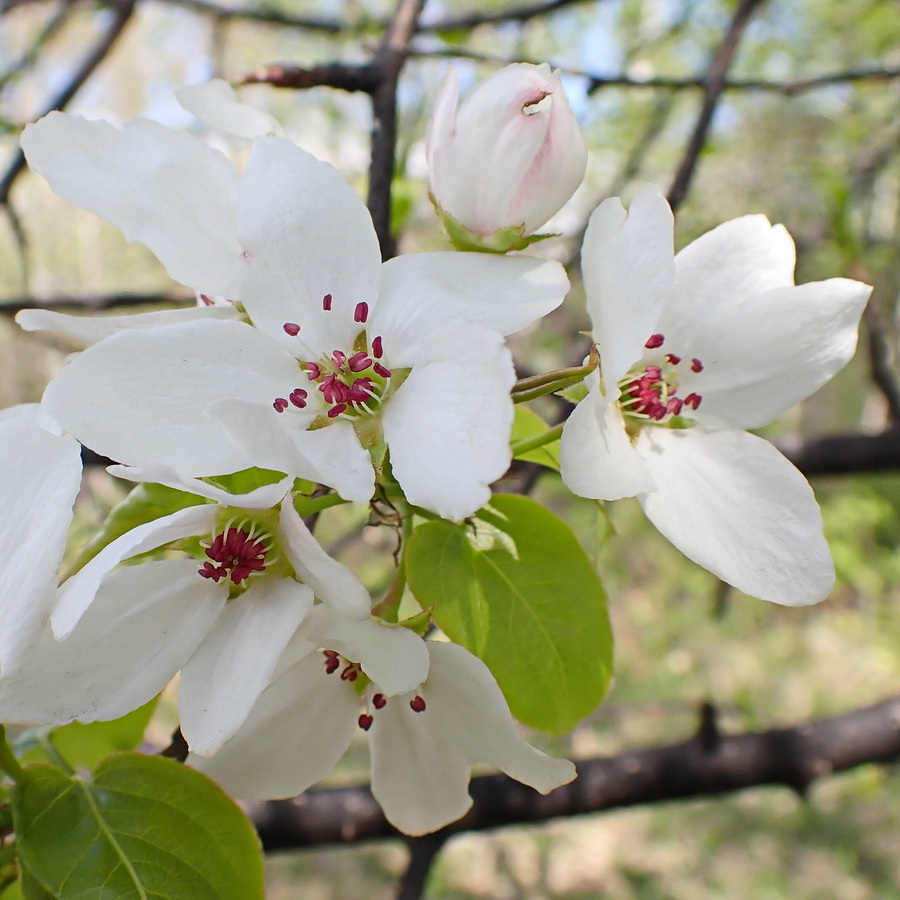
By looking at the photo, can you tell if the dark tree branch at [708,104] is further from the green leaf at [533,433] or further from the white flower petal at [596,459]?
the white flower petal at [596,459]

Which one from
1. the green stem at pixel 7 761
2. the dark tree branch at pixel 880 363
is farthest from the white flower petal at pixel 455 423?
the dark tree branch at pixel 880 363

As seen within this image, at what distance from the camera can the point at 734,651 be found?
13.6ft

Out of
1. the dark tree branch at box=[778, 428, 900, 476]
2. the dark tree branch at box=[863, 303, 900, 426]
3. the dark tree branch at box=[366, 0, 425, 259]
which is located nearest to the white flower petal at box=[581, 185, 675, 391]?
the dark tree branch at box=[366, 0, 425, 259]

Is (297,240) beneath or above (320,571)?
above

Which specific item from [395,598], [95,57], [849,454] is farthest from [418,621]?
[95,57]

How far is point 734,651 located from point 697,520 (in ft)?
12.7

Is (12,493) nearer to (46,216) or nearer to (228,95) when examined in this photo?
(228,95)

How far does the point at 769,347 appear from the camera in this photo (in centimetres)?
62

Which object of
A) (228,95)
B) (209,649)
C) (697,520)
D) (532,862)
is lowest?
(532,862)

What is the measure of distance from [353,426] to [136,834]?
0.31m

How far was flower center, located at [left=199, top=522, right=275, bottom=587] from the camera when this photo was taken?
21.6 inches

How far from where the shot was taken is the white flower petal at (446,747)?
0.56m

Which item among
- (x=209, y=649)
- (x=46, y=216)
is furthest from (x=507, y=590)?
(x=46, y=216)

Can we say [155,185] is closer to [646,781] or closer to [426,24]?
[646,781]
